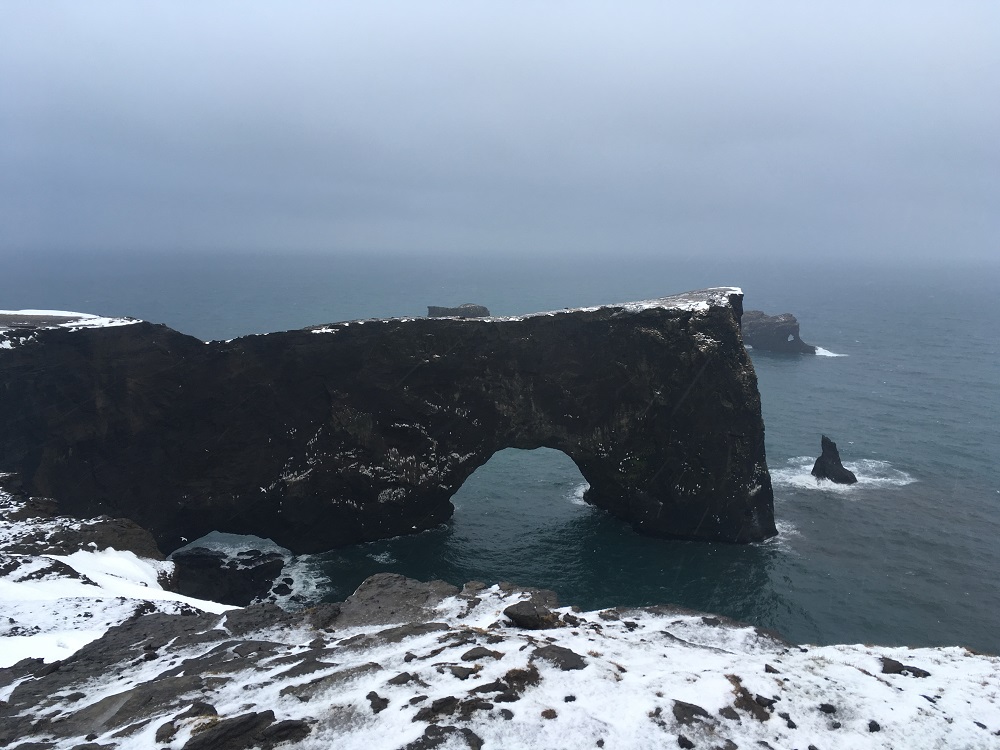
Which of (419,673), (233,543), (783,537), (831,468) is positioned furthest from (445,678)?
(831,468)

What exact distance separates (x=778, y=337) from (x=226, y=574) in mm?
93744

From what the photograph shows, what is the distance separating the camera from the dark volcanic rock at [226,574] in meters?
39.7

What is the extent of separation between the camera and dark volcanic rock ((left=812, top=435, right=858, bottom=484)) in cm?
5428

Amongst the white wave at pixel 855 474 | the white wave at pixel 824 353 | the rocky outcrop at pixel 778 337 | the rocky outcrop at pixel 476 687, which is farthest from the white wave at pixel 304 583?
the white wave at pixel 824 353

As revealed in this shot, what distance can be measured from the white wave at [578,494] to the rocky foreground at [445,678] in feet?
86.6

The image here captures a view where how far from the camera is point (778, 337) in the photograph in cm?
10869

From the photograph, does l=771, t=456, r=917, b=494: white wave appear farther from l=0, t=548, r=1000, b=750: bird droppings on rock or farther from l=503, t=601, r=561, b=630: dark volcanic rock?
l=503, t=601, r=561, b=630: dark volcanic rock

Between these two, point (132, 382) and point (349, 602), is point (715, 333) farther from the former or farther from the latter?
point (132, 382)

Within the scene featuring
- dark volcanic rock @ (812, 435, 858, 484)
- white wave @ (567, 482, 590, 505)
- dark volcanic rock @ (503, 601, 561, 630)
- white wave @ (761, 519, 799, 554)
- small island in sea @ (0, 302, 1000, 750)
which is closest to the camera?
small island in sea @ (0, 302, 1000, 750)

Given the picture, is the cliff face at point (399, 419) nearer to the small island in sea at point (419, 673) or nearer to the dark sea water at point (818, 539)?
the dark sea water at point (818, 539)

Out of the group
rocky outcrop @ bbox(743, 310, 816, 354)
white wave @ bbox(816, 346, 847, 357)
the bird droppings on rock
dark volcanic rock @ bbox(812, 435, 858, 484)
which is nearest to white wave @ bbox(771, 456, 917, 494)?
dark volcanic rock @ bbox(812, 435, 858, 484)

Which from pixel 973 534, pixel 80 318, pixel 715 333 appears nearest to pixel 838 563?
pixel 973 534

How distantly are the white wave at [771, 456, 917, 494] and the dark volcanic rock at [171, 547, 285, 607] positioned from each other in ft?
130

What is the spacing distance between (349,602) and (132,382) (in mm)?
25204
